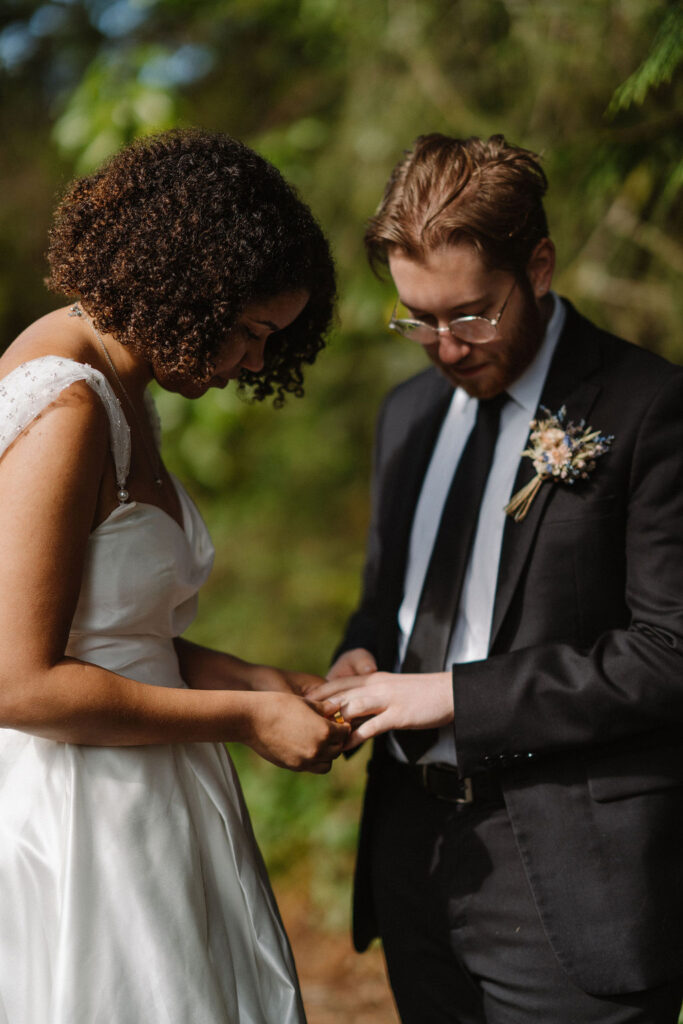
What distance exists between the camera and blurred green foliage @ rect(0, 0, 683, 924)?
10.6ft

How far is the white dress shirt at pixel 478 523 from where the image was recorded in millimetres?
2064

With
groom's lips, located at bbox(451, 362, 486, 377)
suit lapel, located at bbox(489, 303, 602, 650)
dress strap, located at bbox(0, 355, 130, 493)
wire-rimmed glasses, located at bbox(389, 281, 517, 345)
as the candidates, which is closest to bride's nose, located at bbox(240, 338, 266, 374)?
dress strap, located at bbox(0, 355, 130, 493)

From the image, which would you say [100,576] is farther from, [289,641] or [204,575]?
[289,641]

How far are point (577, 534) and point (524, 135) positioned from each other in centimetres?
230

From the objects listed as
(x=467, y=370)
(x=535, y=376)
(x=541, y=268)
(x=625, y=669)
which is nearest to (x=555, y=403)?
(x=535, y=376)

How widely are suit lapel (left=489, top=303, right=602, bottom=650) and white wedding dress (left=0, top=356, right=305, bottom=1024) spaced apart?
2.27 ft

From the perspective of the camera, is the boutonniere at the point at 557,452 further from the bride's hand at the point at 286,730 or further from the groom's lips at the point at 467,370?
the bride's hand at the point at 286,730

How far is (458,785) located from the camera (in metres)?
2.06

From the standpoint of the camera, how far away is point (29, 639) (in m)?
1.45

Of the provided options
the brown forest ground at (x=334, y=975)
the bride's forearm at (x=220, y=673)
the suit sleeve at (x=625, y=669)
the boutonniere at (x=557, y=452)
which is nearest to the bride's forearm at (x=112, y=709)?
the bride's forearm at (x=220, y=673)

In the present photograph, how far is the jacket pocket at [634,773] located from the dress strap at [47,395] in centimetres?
111

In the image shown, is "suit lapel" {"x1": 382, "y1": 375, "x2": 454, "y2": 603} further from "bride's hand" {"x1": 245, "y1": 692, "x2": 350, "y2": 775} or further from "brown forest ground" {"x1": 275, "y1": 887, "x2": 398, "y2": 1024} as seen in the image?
"brown forest ground" {"x1": 275, "y1": 887, "x2": 398, "y2": 1024}

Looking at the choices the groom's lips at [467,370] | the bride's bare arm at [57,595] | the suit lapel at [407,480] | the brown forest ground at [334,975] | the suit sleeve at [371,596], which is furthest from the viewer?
the brown forest ground at [334,975]

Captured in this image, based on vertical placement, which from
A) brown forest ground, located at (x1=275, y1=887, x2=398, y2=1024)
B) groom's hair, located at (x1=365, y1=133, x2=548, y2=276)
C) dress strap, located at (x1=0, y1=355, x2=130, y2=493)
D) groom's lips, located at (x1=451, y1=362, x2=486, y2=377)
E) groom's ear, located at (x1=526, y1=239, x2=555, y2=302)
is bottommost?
brown forest ground, located at (x1=275, y1=887, x2=398, y2=1024)
